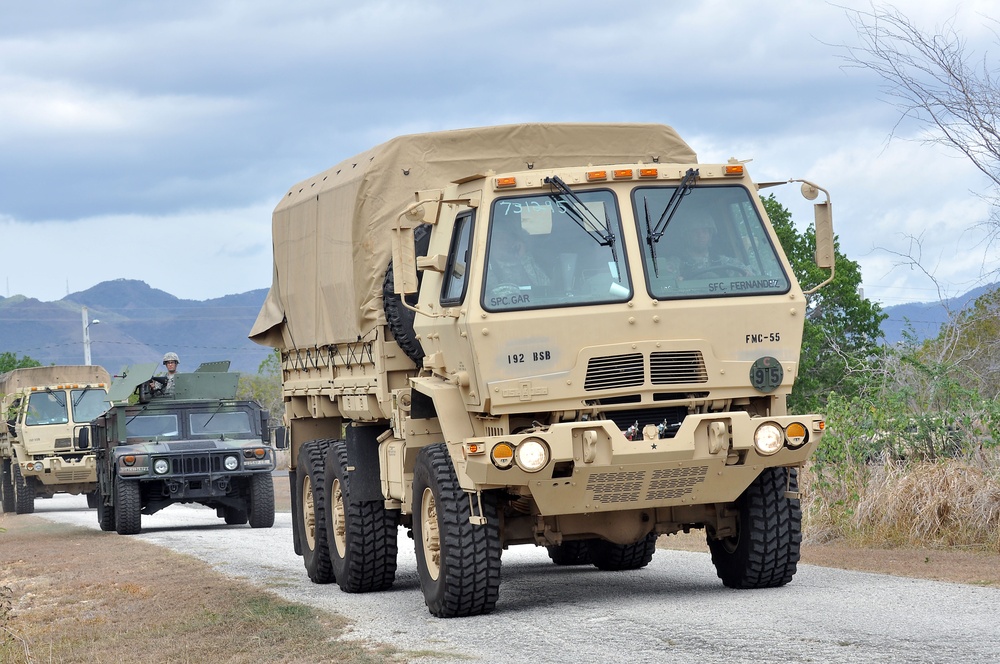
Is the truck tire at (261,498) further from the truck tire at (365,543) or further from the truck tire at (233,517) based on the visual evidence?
the truck tire at (365,543)

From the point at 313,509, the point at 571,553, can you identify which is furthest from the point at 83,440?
the point at 571,553

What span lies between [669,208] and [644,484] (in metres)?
1.82

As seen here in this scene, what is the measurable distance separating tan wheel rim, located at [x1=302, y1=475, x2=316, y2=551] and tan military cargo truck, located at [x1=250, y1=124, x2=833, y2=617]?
8.98ft

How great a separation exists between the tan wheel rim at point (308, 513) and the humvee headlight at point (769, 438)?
543 centimetres

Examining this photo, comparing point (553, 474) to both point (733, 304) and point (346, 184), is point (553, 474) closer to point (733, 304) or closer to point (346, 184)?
point (733, 304)

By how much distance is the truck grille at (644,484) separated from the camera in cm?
984

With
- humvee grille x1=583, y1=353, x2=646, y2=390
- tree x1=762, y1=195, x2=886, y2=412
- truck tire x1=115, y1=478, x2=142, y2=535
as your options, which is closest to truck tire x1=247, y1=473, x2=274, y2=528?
truck tire x1=115, y1=478, x2=142, y2=535

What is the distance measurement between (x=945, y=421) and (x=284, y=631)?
785 cm

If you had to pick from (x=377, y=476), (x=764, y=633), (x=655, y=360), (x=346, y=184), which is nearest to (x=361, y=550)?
(x=377, y=476)

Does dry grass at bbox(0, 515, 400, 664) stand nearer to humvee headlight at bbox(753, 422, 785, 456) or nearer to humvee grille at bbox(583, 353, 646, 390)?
humvee grille at bbox(583, 353, 646, 390)

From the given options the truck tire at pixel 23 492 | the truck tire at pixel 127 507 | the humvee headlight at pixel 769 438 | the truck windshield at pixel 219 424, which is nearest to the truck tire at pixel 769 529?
the humvee headlight at pixel 769 438

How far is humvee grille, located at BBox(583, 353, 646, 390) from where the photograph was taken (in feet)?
32.0

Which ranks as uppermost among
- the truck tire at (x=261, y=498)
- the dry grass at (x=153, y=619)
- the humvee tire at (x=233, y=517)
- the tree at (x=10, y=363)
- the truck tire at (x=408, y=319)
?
the tree at (x=10, y=363)

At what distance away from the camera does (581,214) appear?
10148 mm
